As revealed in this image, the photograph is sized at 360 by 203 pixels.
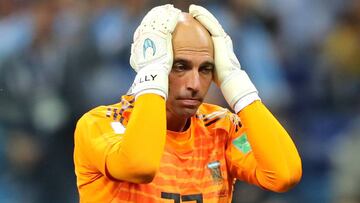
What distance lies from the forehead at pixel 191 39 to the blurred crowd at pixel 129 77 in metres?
1.36

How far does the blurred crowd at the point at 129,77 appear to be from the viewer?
3.64 meters

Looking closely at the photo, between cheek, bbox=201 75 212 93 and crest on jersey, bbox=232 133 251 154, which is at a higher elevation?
cheek, bbox=201 75 212 93

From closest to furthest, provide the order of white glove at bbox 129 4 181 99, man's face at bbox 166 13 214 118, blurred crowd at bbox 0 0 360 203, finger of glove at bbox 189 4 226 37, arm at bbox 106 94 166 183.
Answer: arm at bbox 106 94 166 183
white glove at bbox 129 4 181 99
man's face at bbox 166 13 214 118
finger of glove at bbox 189 4 226 37
blurred crowd at bbox 0 0 360 203

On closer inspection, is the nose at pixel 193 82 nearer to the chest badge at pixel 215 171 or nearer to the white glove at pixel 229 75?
the white glove at pixel 229 75

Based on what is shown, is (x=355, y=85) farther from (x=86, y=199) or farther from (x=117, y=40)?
(x=86, y=199)

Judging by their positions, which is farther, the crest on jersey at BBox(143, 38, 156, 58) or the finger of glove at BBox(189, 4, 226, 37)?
the finger of glove at BBox(189, 4, 226, 37)

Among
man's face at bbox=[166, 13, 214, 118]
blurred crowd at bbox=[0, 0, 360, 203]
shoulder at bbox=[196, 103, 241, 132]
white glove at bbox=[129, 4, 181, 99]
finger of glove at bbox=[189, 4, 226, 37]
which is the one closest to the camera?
white glove at bbox=[129, 4, 181, 99]

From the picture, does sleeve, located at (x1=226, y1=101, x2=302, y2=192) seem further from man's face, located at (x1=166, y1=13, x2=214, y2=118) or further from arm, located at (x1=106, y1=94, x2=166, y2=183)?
arm, located at (x1=106, y1=94, x2=166, y2=183)

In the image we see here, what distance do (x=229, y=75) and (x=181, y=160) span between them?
347 millimetres

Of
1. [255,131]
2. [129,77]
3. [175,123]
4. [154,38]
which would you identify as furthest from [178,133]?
[129,77]

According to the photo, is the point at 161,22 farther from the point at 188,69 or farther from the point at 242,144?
the point at 242,144

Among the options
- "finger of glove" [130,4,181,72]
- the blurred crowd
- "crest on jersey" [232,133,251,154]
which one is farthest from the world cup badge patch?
the blurred crowd

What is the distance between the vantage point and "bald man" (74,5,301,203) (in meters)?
2.15

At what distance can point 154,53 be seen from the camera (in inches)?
88.0
